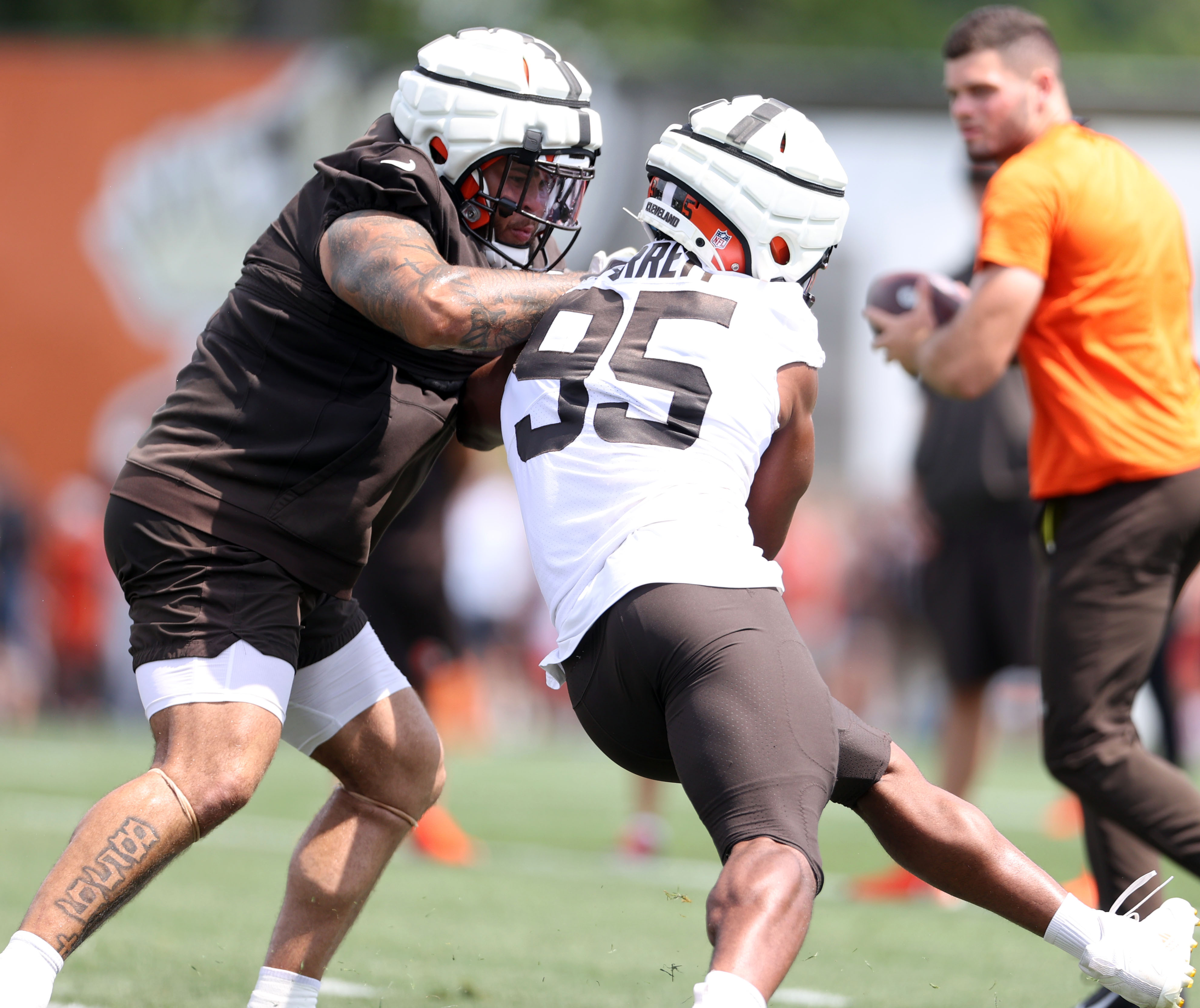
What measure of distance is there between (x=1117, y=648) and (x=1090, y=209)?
1161 mm

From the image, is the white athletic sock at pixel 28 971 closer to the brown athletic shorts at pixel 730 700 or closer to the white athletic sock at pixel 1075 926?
the brown athletic shorts at pixel 730 700

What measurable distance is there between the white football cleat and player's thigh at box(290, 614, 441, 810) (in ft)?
5.13

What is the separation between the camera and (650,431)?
301 cm


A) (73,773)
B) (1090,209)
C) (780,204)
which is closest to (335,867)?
(780,204)

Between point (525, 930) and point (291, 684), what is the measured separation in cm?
203

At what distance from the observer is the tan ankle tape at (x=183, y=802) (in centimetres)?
313

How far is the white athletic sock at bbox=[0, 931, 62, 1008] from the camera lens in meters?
2.92

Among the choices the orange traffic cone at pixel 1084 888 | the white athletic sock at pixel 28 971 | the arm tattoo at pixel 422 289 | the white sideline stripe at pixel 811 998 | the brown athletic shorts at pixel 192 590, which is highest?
the arm tattoo at pixel 422 289

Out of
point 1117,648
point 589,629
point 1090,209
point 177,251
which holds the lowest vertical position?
point 177,251

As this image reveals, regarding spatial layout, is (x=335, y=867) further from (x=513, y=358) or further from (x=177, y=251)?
(x=177, y=251)

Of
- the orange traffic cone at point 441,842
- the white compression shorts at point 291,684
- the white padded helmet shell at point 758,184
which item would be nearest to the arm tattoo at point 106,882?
the white compression shorts at point 291,684

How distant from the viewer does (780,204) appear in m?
3.22

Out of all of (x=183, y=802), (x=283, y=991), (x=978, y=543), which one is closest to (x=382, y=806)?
(x=283, y=991)

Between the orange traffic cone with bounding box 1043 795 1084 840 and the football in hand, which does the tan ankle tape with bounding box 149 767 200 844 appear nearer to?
the football in hand
